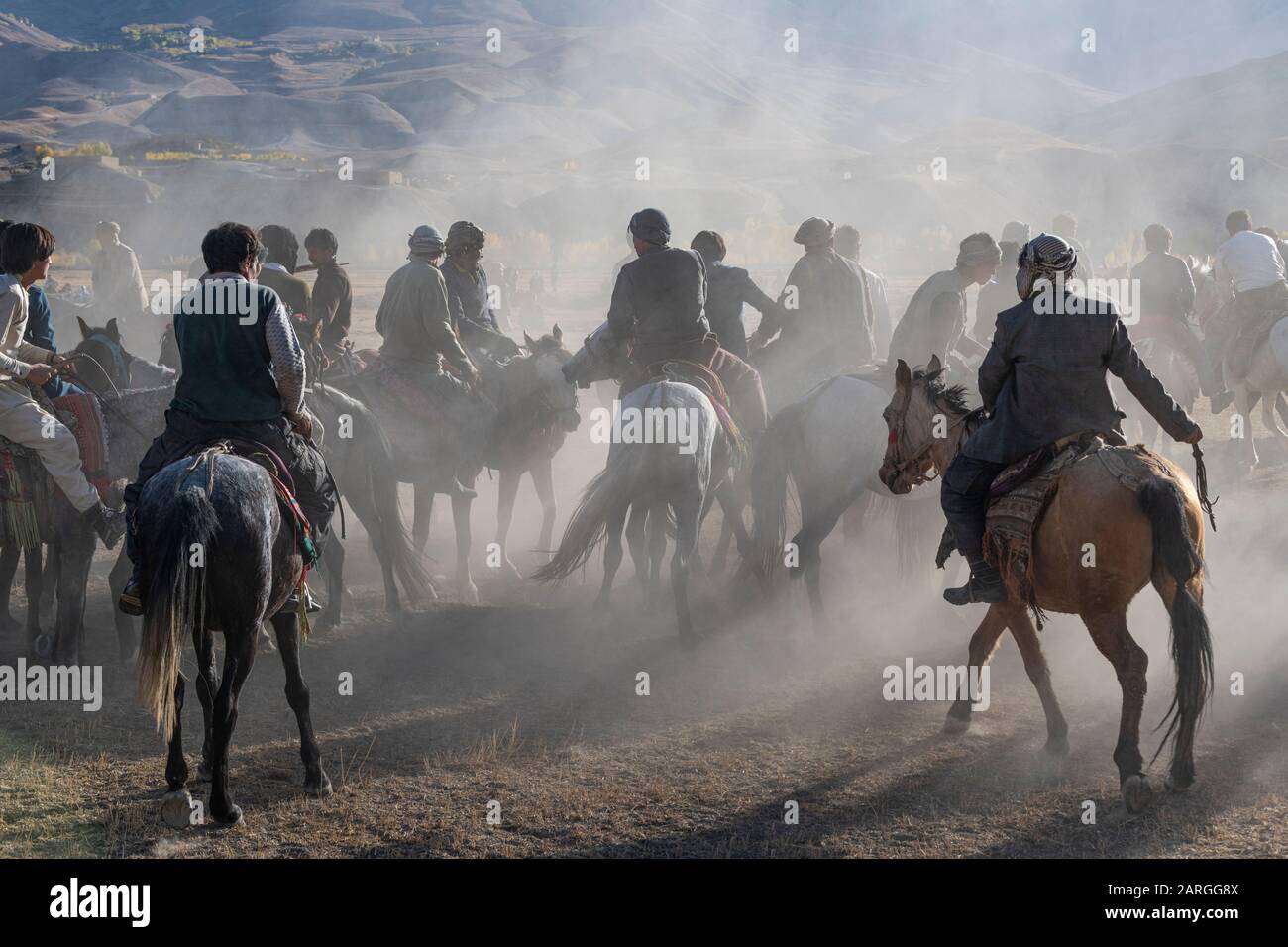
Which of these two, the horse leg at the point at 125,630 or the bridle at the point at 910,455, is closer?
the bridle at the point at 910,455

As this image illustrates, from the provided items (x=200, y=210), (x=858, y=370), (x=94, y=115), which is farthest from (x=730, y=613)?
(x=94, y=115)

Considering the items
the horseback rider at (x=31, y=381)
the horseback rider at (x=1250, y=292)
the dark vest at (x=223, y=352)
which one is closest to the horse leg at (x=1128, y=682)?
the dark vest at (x=223, y=352)

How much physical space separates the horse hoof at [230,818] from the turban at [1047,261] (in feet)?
14.8

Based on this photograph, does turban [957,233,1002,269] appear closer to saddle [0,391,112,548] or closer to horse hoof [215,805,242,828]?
saddle [0,391,112,548]

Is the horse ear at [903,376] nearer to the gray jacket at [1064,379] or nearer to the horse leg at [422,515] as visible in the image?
the gray jacket at [1064,379]

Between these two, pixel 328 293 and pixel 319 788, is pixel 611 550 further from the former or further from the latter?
pixel 328 293

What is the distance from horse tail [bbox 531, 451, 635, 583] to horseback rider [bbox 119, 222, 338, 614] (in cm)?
277

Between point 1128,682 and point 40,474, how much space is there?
6.59 m

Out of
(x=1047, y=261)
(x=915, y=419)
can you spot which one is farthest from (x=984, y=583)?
(x=1047, y=261)

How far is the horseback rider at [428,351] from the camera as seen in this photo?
Result: 10117mm

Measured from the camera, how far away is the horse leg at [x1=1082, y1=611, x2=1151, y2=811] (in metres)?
6.03

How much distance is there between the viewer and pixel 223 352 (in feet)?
20.1

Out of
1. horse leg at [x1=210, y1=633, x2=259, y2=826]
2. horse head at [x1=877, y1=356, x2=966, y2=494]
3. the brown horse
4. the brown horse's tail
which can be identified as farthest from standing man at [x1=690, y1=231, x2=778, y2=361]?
horse leg at [x1=210, y1=633, x2=259, y2=826]
